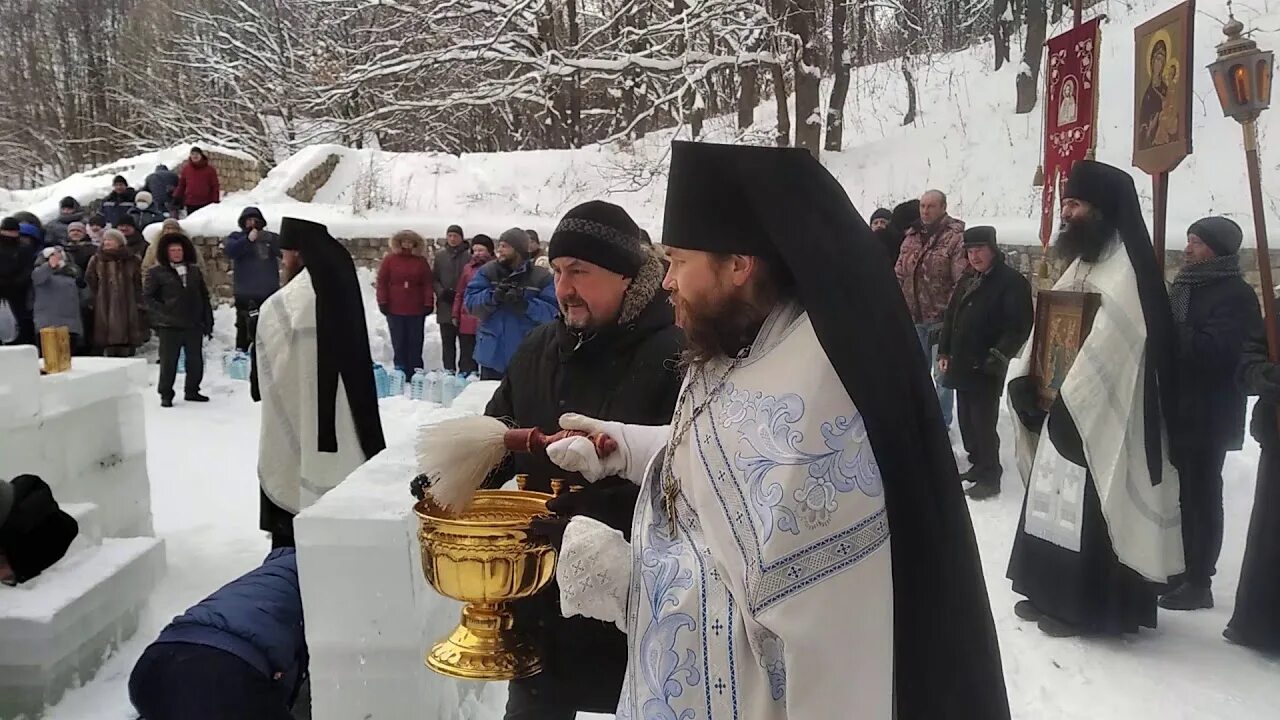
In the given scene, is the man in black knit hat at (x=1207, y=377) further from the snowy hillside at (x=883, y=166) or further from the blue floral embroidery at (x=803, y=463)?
the snowy hillside at (x=883, y=166)

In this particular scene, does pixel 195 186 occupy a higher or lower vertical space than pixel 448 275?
higher

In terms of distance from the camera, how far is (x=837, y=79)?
15.8 metres

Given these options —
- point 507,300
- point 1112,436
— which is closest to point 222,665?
point 1112,436

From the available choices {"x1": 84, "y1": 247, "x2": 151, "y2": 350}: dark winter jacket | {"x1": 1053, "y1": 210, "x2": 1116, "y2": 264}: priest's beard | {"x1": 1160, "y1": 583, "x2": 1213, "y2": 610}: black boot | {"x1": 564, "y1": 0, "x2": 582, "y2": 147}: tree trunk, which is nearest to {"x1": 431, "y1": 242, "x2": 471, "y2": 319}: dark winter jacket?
{"x1": 84, "y1": 247, "x2": 151, "y2": 350}: dark winter jacket

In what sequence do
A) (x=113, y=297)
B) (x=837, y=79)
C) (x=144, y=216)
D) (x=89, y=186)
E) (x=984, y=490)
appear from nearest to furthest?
1. (x=984, y=490)
2. (x=113, y=297)
3. (x=144, y=216)
4. (x=837, y=79)
5. (x=89, y=186)

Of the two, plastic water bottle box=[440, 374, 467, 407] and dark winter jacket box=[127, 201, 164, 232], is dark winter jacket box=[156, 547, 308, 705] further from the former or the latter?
dark winter jacket box=[127, 201, 164, 232]

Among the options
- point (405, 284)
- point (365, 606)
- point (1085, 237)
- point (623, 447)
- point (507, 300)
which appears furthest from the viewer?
point (405, 284)

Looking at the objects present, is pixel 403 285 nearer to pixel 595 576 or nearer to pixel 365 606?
pixel 365 606

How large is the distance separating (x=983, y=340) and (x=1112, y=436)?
2.19 metres

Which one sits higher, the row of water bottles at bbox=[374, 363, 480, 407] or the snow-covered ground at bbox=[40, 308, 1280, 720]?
the row of water bottles at bbox=[374, 363, 480, 407]

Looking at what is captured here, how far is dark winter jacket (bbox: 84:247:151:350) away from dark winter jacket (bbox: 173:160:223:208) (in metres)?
6.00

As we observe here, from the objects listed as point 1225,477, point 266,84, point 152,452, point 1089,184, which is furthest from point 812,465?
point 266,84

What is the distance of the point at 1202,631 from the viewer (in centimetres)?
431

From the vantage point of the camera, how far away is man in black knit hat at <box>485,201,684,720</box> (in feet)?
7.30
